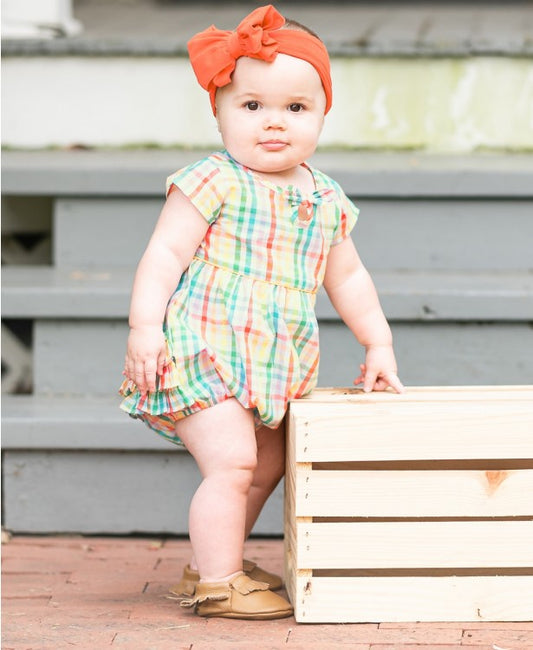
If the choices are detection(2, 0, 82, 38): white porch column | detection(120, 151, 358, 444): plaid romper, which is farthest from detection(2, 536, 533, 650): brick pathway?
detection(2, 0, 82, 38): white porch column

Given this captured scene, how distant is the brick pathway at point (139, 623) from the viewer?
7.61ft

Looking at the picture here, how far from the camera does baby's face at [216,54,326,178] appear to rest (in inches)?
95.3

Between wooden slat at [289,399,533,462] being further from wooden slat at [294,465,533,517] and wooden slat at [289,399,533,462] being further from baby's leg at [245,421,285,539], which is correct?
baby's leg at [245,421,285,539]

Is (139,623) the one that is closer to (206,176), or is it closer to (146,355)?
(146,355)

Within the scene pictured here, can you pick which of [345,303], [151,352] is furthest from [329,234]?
[151,352]

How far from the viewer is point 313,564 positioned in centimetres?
242

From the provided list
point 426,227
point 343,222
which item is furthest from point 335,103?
point 343,222

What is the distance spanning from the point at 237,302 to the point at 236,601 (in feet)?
1.92

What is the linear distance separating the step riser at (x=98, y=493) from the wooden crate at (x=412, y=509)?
701mm

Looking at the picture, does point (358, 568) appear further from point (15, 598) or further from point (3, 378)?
point (3, 378)

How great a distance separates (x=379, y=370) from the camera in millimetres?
2654

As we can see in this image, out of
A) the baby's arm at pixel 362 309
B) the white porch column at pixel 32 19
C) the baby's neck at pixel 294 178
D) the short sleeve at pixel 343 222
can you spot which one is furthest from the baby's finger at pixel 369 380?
the white porch column at pixel 32 19

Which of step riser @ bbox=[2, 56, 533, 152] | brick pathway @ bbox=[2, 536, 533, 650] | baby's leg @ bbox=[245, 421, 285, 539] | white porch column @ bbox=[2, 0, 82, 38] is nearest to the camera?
brick pathway @ bbox=[2, 536, 533, 650]

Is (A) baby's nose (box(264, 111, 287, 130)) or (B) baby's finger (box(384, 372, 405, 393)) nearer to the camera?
(A) baby's nose (box(264, 111, 287, 130))
